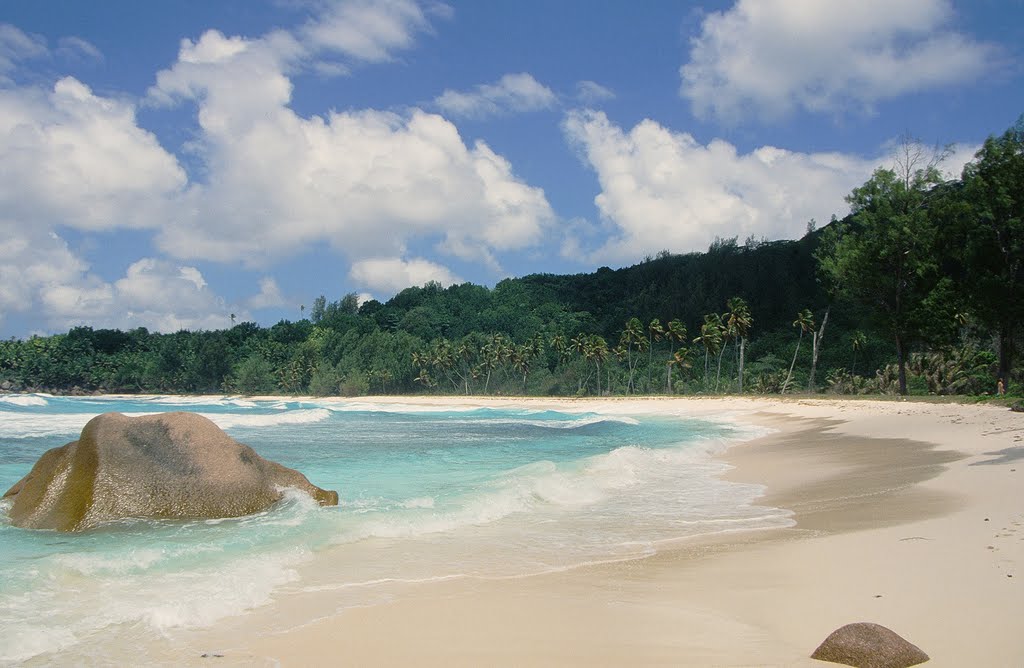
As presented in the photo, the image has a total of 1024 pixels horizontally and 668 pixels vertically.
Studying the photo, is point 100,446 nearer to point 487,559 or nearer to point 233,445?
point 233,445

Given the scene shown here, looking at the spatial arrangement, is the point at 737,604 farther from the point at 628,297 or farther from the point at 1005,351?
the point at 628,297

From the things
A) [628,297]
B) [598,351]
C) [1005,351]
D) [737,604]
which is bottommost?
[737,604]

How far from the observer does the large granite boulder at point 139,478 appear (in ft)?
A: 32.8

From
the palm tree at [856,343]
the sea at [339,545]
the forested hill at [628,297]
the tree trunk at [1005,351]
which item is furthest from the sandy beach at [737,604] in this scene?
the forested hill at [628,297]

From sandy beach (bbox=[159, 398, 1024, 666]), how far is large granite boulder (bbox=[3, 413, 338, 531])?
5274mm

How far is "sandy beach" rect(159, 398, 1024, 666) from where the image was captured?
4785 mm

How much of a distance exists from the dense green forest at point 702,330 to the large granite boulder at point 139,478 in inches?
1323

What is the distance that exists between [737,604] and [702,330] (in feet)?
249

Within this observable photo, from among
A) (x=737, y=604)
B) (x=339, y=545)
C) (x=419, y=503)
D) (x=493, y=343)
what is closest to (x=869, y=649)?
(x=737, y=604)

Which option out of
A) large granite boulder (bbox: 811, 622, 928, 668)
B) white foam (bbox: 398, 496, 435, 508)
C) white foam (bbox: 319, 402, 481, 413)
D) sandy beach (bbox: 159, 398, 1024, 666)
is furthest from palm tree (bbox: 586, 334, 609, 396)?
large granite boulder (bbox: 811, 622, 928, 668)

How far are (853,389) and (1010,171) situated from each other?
30425 millimetres

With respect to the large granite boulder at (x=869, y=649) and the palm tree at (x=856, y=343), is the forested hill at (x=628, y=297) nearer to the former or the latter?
the palm tree at (x=856, y=343)

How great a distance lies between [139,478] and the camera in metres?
10.5

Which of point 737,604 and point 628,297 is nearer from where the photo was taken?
point 737,604
